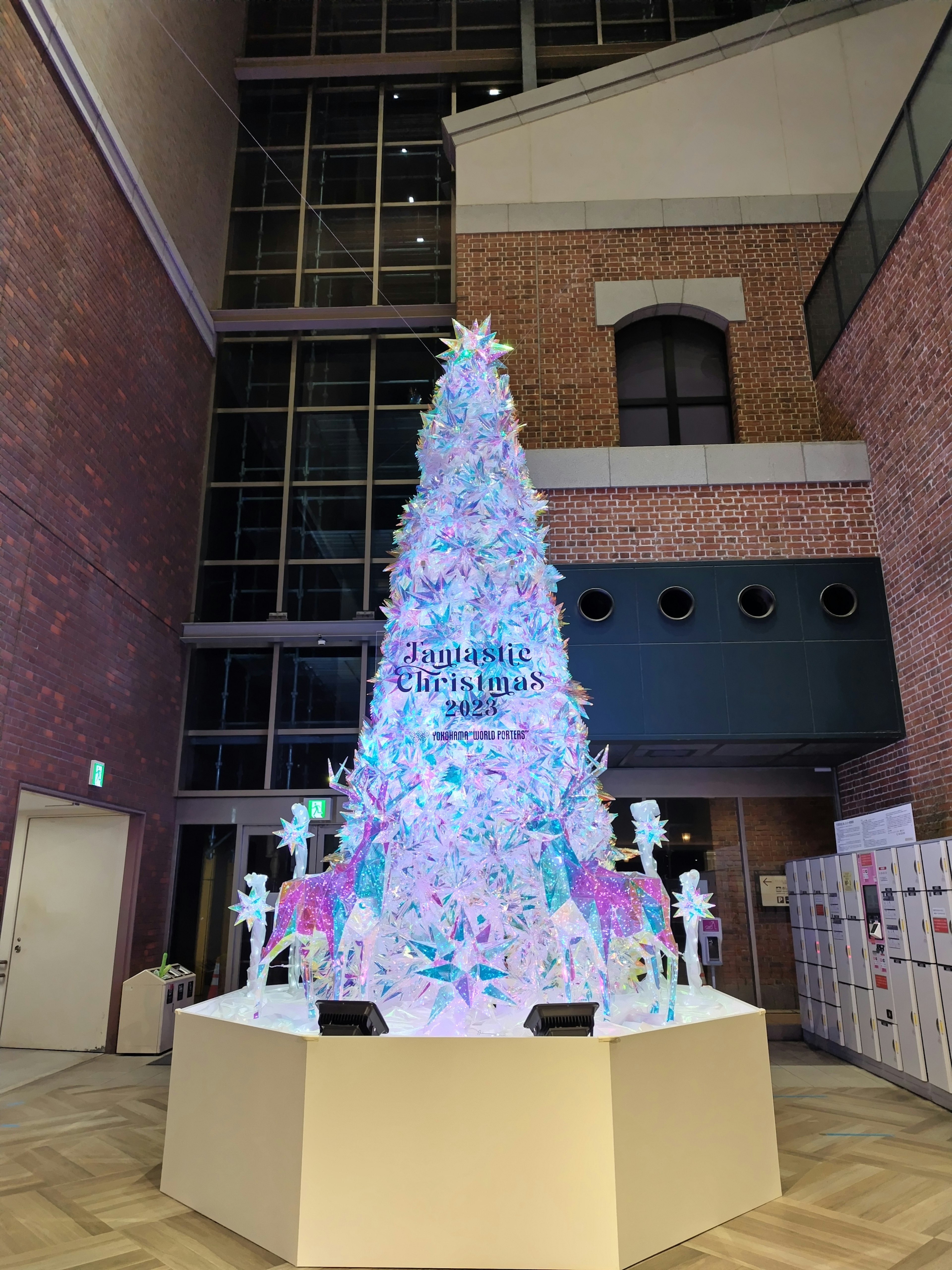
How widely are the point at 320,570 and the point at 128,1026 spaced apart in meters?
5.63

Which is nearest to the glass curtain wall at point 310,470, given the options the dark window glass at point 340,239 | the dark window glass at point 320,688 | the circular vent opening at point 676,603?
the dark window glass at point 320,688

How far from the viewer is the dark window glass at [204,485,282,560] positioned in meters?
10.9

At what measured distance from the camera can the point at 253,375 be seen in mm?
11844

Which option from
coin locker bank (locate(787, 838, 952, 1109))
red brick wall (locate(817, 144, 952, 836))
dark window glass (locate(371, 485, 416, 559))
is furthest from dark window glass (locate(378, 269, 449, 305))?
coin locker bank (locate(787, 838, 952, 1109))

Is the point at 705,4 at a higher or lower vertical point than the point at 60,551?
higher

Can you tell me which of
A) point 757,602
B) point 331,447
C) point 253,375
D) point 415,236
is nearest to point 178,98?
point 253,375

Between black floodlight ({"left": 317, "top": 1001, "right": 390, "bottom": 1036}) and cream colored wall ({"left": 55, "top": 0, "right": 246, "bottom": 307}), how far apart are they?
28.4ft

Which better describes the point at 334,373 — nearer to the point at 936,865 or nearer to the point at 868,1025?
the point at 936,865

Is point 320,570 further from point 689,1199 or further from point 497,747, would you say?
point 689,1199

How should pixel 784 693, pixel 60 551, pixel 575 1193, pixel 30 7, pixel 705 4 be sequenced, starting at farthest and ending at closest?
pixel 705 4, pixel 784 693, pixel 60 551, pixel 30 7, pixel 575 1193

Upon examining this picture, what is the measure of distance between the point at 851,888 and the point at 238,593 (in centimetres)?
788

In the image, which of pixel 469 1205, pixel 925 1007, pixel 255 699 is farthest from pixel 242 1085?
pixel 255 699

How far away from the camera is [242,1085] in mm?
3855

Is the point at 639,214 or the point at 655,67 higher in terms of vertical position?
the point at 655,67
